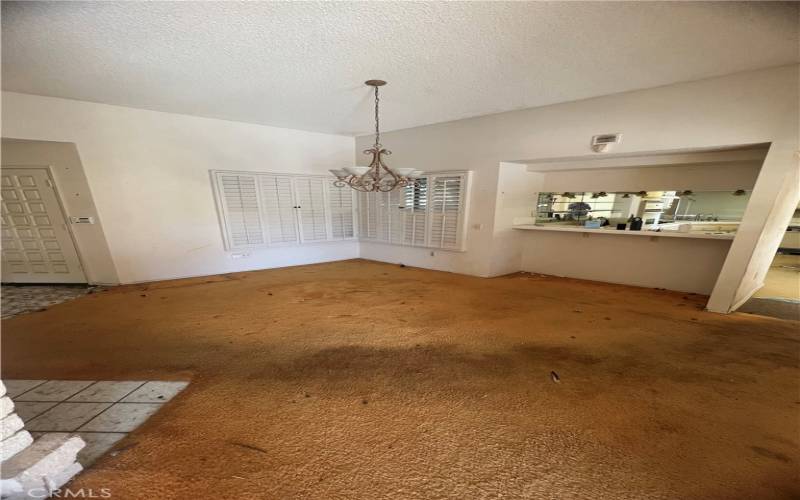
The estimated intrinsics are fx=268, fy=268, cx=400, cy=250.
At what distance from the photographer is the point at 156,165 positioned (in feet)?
13.3

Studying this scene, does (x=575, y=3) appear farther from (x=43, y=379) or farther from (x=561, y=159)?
(x=43, y=379)

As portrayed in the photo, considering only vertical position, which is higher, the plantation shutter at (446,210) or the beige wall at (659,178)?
the beige wall at (659,178)

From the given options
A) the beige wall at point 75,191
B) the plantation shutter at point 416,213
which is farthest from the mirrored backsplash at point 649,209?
the beige wall at point 75,191

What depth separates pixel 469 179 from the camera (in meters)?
4.38

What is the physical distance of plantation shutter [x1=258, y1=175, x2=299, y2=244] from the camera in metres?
4.91

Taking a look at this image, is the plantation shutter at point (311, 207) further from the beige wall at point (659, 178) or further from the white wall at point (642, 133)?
the beige wall at point (659, 178)

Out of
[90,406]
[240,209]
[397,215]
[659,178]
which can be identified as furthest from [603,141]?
[240,209]

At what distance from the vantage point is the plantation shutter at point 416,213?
4.92 meters

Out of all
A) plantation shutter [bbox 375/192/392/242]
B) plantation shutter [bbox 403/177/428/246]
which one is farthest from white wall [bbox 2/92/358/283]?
plantation shutter [bbox 403/177/428/246]

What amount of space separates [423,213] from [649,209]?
356 centimetres

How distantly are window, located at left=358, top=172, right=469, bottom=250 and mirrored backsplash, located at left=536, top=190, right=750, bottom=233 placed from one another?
159cm

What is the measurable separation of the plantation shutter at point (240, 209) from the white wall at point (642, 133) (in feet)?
9.93

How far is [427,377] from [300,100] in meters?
Result: 3.62

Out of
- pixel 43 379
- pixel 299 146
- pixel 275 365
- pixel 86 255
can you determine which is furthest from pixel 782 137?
pixel 86 255
